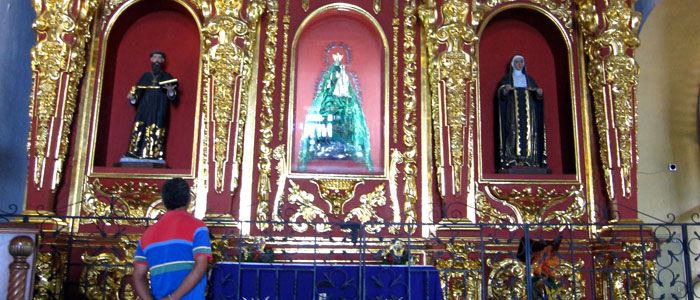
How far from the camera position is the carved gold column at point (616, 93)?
282 inches

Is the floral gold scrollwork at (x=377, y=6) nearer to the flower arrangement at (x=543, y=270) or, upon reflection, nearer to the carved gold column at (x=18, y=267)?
the flower arrangement at (x=543, y=270)

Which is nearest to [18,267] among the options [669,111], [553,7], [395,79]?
[395,79]

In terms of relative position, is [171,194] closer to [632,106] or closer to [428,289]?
[428,289]

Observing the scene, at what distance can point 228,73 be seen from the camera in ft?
23.4

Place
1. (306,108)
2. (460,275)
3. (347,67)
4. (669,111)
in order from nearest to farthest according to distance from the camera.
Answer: (460,275)
(306,108)
(347,67)
(669,111)

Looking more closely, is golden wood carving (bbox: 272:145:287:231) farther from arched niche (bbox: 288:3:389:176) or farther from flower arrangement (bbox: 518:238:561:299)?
flower arrangement (bbox: 518:238:561:299)

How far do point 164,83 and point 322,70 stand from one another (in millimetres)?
1860

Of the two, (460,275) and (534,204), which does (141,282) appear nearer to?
(460,275)

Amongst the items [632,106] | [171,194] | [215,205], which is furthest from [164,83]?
[632,106]

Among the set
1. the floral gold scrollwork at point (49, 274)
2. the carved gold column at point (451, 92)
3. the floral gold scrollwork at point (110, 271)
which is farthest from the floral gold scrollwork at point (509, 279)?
the floral gold scrollwork at point (49, 274)

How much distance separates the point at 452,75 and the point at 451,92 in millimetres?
A: 195

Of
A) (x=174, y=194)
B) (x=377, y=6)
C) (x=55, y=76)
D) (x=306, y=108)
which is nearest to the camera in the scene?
(x=174, y=194)

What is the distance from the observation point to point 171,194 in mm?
3725

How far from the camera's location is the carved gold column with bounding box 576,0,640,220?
23.5ft
